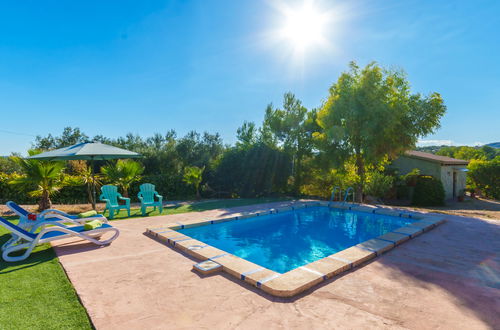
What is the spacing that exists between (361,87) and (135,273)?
39.5 ft

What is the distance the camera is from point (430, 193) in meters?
15.0

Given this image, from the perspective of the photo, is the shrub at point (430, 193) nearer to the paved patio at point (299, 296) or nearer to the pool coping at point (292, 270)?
the pool coping at point (292, 270)

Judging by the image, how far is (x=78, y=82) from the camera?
59.8 ft

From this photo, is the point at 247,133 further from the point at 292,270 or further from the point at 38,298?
the point at 38,298

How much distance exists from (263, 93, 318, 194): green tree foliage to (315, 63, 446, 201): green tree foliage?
269 centimetres

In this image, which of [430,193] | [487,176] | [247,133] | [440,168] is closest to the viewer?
[430,193]

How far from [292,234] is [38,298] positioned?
21.1ft

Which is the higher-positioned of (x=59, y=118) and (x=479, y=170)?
(x=59, y=118)

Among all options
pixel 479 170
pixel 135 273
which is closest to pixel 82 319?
pixel 135 273

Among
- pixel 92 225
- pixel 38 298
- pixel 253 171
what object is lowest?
pixel 38 298

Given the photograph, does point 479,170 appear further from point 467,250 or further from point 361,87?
point 467,250

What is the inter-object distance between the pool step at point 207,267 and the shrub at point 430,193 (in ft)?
51.1

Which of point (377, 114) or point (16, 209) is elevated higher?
point (377, 114)

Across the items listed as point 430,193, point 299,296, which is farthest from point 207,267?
point 430,193
